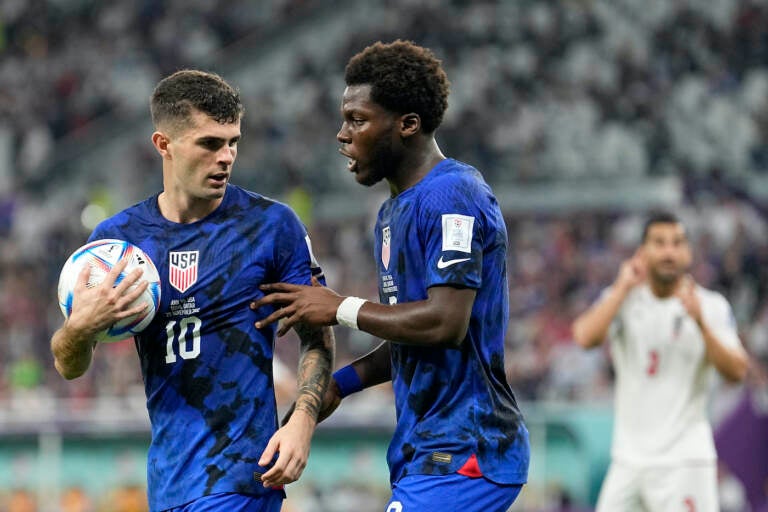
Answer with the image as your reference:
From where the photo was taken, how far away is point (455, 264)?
4.33 metres

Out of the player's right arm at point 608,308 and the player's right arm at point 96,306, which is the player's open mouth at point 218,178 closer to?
the player's right arm at point 96,306

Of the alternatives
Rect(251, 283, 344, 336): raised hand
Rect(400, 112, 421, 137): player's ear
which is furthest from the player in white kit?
Rect(251, 283, 344, 336): raised hand

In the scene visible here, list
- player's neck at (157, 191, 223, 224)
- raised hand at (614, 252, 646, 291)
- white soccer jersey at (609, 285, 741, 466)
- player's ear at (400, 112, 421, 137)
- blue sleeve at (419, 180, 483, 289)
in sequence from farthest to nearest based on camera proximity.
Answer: raised hand at (614, 252, 646, 291), white soccer jersey at (609, 285, 741, 466), player's neck at (157, 191, 223, 224), player's ear at (400, 112, 421, 137), blue sleeve at (419, 180, 483, 289)

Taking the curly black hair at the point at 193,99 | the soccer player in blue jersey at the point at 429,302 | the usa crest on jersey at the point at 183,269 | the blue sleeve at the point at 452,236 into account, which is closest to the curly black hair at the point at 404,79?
the soccer player in blue jersey at the point at 429,302

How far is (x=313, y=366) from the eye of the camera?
4.77m

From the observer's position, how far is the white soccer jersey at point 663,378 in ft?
24.0

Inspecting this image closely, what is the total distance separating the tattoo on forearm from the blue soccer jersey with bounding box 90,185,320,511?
129mm

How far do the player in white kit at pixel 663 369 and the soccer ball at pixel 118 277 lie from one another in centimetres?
364

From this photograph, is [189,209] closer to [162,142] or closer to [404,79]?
[162,142]

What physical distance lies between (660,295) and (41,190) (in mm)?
16621

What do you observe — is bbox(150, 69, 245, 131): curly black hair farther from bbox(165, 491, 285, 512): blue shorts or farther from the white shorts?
the white shorts

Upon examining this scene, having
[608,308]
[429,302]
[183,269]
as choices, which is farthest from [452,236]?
[608,308]

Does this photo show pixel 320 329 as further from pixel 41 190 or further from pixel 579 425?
pixel 41 190

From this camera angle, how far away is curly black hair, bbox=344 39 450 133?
4535 millimetres
